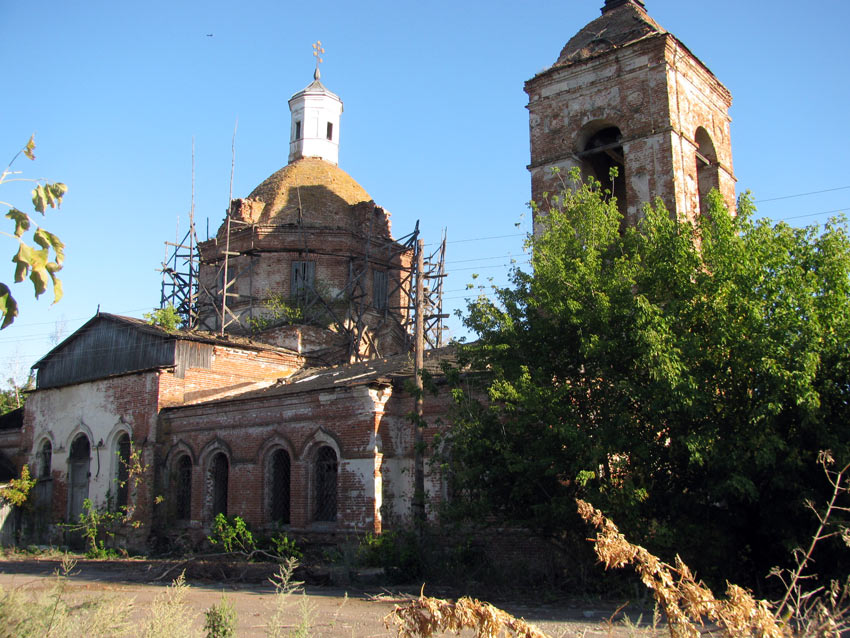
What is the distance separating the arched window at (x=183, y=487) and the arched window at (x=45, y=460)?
5.86 m

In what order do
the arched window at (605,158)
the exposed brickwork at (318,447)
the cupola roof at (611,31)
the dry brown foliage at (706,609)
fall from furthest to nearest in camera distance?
the arched window at (605,158), the cupola roof at (611,31), the exposed brickwork at (318,447), the dry brown foliage at (706,609)

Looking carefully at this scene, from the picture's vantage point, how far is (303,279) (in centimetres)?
2652

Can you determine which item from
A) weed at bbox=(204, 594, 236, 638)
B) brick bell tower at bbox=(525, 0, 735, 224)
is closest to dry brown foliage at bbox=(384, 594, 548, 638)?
weed at bbox=(204, 594, 236, 638)

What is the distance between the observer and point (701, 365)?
10.9 metres

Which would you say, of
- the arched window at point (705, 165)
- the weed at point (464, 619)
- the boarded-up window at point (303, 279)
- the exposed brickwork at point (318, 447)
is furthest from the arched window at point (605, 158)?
the weed at point (464, 619)

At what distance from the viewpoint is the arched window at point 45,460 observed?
23.2 meters

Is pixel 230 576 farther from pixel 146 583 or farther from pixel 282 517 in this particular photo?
pixel 282 517

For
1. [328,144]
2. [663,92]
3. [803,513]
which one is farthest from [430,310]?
[803,513]

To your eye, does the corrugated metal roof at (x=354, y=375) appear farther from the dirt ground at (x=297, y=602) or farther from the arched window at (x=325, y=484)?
the dirt ground at (x=297, y=602)

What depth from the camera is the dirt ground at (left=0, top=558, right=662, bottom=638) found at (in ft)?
29.4

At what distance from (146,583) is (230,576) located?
156cm

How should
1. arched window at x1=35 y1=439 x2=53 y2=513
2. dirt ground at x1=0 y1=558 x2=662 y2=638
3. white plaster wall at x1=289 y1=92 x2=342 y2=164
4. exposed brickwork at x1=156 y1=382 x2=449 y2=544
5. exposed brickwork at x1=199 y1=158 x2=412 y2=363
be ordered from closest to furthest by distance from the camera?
dirt ground at x1=0 y1=558 x2=662 y2=638 → exposed brickwork at x1=156 y1=382 x2=449 y2=544 → arched window at x1=35 y1=439 x2=53 y2=513 → exposed brickwork at x1=199 y1=158 x2=412 y2=363 → white plaster wall at x1=289 y1=92 x2=342 y2=164

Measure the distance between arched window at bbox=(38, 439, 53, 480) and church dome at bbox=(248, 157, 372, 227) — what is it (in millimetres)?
10551

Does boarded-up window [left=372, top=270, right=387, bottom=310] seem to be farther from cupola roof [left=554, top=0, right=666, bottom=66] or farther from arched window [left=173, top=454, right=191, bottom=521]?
cupola roof [left=554, top=0, right=666, bottom=66]
